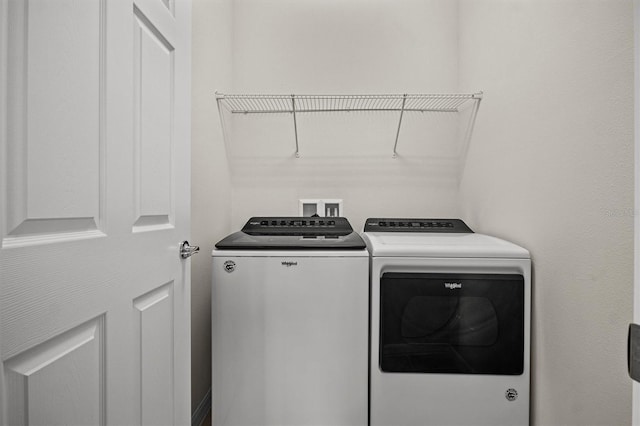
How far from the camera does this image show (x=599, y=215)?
37.9 inches

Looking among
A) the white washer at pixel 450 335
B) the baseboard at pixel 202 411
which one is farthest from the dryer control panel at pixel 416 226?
the baseboard at pixel 202 411

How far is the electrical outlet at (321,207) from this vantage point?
6.81ft

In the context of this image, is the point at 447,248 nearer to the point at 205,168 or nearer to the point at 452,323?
the point at 452,323

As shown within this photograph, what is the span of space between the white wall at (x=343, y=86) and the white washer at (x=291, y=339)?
0.78 meters

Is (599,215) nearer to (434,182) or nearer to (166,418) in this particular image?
(434,182)

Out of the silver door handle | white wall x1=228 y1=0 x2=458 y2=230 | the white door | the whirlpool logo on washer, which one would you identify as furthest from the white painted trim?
white wall x1=228 y1=0 x2=458 y2=230

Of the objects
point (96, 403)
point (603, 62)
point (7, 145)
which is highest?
point (603, 62)

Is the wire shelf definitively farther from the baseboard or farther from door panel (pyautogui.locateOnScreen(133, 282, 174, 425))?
the baseboard

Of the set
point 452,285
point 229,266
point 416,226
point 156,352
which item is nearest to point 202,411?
point 229,266

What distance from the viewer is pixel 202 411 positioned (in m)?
1.62

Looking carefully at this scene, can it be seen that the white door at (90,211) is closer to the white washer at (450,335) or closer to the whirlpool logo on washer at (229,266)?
the whirlpool logo on washer at (229,266)

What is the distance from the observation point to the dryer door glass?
130 centimetres

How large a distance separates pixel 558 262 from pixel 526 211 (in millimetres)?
274

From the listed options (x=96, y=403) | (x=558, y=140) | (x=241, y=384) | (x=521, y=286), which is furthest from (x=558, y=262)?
(x=96, y=403)
